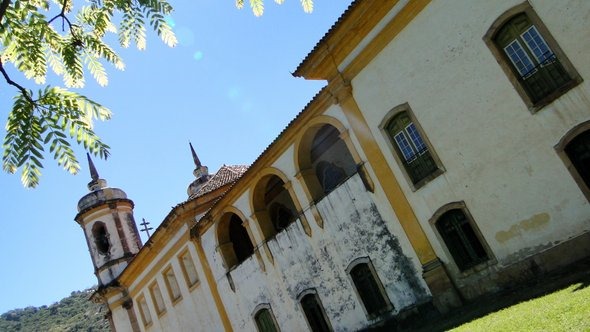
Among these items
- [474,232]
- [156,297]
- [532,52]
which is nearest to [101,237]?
[156,297]

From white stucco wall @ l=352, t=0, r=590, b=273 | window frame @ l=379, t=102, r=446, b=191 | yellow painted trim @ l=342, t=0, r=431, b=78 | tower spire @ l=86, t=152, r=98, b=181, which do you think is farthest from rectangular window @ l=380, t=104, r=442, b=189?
tower spire @ l=86, t=152, r=98, b=181

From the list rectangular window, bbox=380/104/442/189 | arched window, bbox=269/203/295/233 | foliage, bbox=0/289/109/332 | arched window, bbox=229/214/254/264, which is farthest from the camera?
foliage, bbox=0/289/109/332

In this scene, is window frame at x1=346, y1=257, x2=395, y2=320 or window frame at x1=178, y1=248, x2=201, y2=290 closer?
window frame at x1=346, y1=257, x2=395, y2=320

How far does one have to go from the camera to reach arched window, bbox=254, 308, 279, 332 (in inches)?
665

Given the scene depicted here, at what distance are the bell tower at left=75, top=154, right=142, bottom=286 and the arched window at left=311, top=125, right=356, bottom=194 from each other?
15544 mm

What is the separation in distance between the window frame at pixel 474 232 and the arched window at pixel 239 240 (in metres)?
9.81

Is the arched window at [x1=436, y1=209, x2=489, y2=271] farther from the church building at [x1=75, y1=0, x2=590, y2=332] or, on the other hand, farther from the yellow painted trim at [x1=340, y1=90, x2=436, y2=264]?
the yellow painted trim at [x1=340, y1=90, x2=436, y2=264]

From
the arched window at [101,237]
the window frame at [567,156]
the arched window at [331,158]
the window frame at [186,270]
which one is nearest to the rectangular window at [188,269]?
the window frame at [186,270]

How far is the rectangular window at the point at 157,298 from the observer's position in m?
23.7

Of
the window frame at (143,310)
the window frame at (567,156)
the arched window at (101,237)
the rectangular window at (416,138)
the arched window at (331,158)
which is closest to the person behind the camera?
the window frame at (567,156)

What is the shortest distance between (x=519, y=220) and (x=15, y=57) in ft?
32.0

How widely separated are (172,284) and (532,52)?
19.1 m

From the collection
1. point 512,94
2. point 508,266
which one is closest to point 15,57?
point 512,94

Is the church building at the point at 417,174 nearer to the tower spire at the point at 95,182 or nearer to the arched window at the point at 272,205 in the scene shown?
the arched window at the point at 272,205
